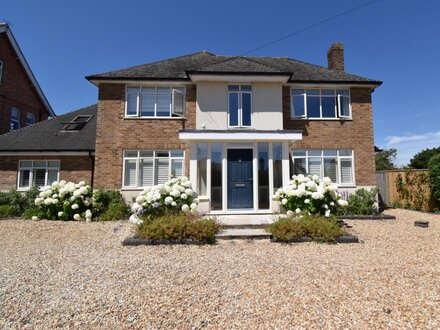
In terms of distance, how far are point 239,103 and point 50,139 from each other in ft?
33.4

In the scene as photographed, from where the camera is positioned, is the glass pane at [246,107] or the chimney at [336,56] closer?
the glass pane at [246,107]

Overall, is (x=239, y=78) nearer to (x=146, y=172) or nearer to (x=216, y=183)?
(x=216, y=183)

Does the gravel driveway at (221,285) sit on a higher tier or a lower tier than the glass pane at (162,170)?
lower

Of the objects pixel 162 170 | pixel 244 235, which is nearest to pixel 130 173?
pixel 162 170

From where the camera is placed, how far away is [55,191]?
10.8 m

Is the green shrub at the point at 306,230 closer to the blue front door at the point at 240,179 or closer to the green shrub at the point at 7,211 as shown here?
the blue front door at the point at 240,179

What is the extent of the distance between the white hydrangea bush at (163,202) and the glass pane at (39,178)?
7940 mm

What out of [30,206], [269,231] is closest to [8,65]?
[30,206]

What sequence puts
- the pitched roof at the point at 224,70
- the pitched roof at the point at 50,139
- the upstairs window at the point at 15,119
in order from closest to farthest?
the pitched roof at the point at 224,70
the pitched roof at the point at 50,139
the upstairs window at the point at 15,119

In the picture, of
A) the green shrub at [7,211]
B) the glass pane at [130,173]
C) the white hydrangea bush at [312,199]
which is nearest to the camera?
the white hydrangea bush at [312,199]

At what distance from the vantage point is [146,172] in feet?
40.6

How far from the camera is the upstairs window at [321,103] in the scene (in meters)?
13.0

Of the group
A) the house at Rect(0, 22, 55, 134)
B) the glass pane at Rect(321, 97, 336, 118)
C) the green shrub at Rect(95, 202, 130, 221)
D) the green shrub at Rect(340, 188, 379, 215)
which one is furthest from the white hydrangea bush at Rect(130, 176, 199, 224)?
the house at Rect(0, 22, 55, 134)

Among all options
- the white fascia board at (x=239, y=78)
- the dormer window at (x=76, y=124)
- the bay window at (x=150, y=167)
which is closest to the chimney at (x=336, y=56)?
the white fascia board at (x=239, y=78)
